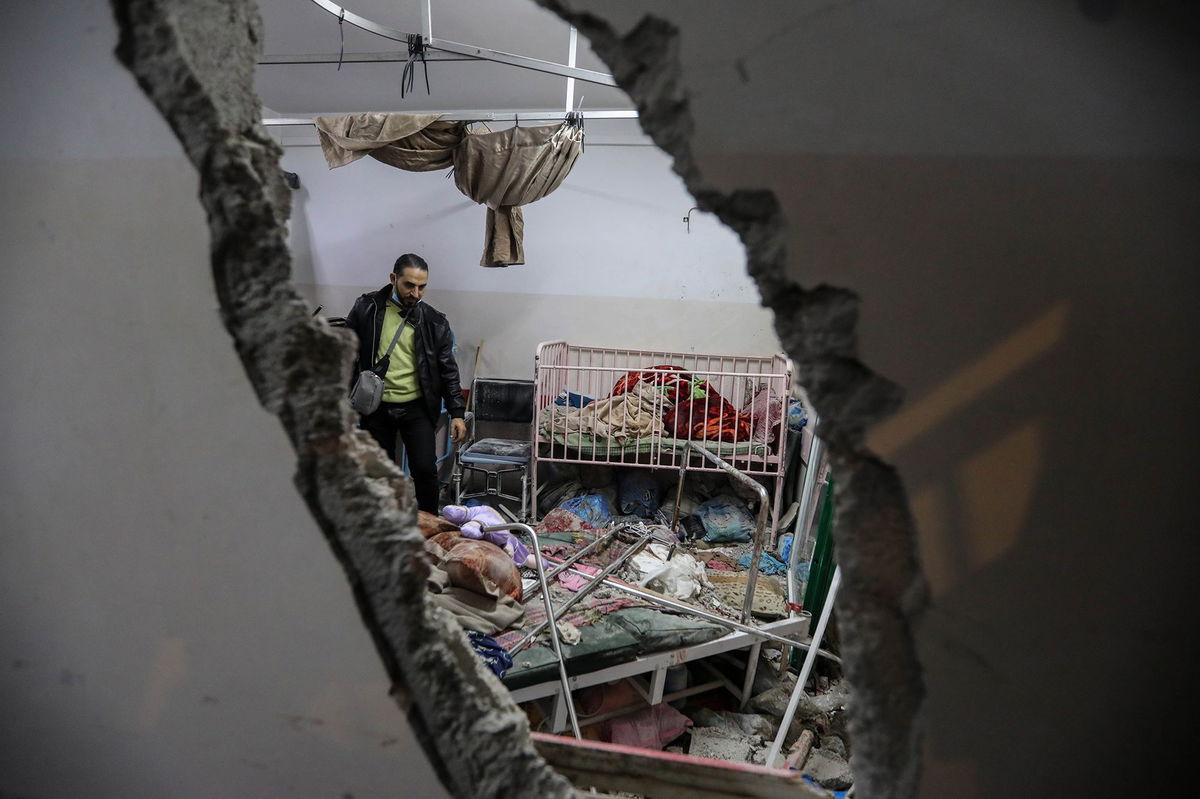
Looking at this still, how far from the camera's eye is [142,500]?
1085mm

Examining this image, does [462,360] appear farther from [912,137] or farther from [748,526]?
[912,137]

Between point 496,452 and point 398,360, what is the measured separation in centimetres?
130

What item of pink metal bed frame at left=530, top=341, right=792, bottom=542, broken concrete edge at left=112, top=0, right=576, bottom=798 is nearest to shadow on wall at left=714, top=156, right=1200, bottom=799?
broken concrete edge at left=112, top=0, right=576, bottom=798

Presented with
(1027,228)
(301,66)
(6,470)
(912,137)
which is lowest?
(6,470)

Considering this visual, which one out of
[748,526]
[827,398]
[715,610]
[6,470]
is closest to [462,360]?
[748,526]

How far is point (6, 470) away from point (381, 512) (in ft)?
2.48

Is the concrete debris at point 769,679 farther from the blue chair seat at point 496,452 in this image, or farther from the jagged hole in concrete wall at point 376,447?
the jagged hole in concrete wall at point 376,447

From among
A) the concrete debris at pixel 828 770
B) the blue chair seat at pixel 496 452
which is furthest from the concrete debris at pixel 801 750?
the blue chair seat at pixel 496 452

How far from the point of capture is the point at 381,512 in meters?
1.00

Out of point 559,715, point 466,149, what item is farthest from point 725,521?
point 466,149

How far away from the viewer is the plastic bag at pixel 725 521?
4.29 m

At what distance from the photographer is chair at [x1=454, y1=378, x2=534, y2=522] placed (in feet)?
15.2

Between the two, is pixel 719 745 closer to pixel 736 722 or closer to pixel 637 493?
pixel 736 722

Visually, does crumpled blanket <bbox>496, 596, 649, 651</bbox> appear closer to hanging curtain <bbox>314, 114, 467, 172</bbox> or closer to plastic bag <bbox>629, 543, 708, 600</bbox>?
plastic bag <bbox>629, 543, 708, 600</bbox>
